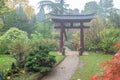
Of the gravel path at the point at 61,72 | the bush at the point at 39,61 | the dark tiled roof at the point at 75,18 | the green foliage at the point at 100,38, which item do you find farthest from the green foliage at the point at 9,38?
the bush at the point at 39,61

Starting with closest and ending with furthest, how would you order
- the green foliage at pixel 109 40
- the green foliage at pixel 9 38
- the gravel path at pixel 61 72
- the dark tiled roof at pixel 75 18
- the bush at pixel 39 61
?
the gravel path at pixel 61 72
the bush at pixel 39 61
the green foliage at pixel 9 38
the green foliage at pixel 109 40
the dark tiled roof at pixel 75 18

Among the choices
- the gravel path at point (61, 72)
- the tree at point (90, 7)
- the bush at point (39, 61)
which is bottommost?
the gravel path at point (61, 72)

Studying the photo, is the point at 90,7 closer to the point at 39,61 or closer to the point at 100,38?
the point at 100,38

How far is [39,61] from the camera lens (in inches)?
384

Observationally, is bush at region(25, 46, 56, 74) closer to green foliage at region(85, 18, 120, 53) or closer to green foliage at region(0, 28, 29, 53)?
green foliage at region(0, 28, 29, 53)

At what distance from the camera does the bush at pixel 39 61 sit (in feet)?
31.3

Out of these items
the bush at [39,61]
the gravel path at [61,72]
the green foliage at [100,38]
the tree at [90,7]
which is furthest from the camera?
the tree at [90,7]

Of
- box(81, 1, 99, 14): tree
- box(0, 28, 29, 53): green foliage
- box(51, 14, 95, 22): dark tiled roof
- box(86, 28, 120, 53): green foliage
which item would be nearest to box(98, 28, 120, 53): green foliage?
box(86, 28, 120, 53): green foliage

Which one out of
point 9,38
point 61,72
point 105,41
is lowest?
point 61,72

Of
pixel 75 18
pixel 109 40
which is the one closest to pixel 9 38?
pixel 75 18

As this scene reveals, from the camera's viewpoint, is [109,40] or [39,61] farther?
[109,40]

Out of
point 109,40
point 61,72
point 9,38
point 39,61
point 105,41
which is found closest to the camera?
point 39,61

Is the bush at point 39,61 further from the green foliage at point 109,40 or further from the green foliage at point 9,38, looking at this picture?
the green foliage at point 109,40

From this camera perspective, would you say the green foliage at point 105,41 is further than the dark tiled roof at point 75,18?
No
